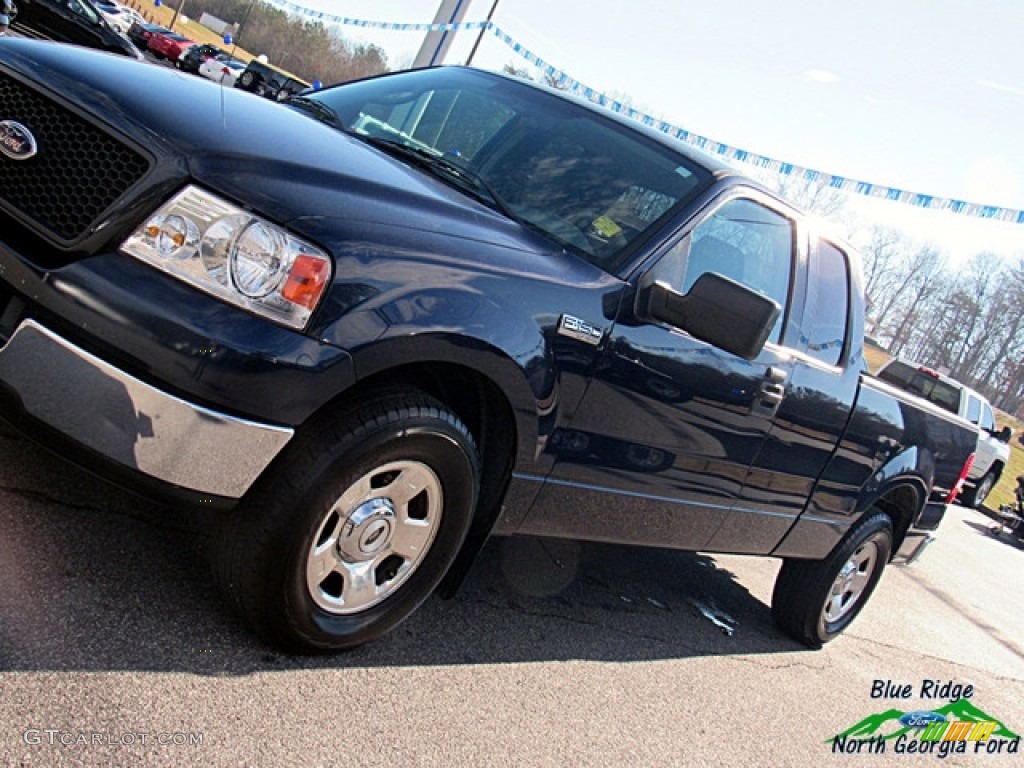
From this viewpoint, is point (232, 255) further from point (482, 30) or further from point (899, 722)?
point (482, 30)

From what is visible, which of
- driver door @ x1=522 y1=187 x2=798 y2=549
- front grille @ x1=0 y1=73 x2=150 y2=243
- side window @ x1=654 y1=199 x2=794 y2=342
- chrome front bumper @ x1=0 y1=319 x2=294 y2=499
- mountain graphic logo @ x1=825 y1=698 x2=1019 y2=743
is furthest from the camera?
mountain graphic logo @ x1=825 y1=698 x2=1019 y2=743

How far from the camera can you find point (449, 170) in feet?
11.3

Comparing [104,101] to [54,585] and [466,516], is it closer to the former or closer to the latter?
[54,585]

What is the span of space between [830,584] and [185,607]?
3439 millimetres

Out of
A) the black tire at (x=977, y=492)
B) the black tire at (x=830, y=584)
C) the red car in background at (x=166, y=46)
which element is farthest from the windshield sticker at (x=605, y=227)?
the red car in background at (x=166, y=46)

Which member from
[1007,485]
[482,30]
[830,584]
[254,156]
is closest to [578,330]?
[254,156]

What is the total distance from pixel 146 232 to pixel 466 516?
1.28 meters

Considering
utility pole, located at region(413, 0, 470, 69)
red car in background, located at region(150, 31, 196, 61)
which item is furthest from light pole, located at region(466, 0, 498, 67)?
red car in background, located at region(150, 31, 196, 61)

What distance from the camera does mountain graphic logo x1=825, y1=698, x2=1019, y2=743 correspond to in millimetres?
4195

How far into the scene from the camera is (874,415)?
184 inches

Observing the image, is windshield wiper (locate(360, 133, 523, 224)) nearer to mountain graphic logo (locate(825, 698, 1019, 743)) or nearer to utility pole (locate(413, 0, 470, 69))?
mountain graphic logo (locate(825, 698, 1019, 743))

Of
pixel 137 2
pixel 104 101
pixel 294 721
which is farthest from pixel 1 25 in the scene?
pixel 137 2

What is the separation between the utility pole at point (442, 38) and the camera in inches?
926

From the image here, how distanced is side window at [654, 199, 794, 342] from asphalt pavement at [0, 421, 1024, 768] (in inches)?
58.7
